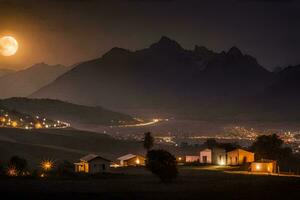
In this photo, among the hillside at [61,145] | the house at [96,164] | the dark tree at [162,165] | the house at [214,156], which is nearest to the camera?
the dark tree at [162,165]

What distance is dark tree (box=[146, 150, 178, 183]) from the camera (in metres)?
70.8

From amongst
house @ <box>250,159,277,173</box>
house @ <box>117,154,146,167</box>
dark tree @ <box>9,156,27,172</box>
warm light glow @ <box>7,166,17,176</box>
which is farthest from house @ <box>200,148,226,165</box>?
warm light glow @ <box>7,166,17,176</box>

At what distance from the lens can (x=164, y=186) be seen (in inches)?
2530

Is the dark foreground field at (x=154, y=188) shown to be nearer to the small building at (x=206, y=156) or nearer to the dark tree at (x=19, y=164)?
the dark tree at (x=19, y=164)

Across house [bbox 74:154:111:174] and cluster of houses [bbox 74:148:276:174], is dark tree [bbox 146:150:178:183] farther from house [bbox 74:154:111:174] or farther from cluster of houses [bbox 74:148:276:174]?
cluster of houses [bbox 74:148:276:174]

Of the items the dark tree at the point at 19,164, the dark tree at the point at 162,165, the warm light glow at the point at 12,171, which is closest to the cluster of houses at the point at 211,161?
the dark tree at the point at 19,164

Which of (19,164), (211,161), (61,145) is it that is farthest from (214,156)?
(61,145)

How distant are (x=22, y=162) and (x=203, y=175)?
24.2m

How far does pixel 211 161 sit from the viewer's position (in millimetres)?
106188

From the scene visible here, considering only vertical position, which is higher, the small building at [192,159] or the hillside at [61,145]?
the hillside at [61,145]

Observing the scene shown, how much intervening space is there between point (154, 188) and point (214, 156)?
45395 mm

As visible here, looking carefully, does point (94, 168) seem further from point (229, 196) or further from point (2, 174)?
point (229, 196)

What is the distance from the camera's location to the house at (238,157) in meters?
102

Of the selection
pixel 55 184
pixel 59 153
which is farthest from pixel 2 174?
pixel 59 153
